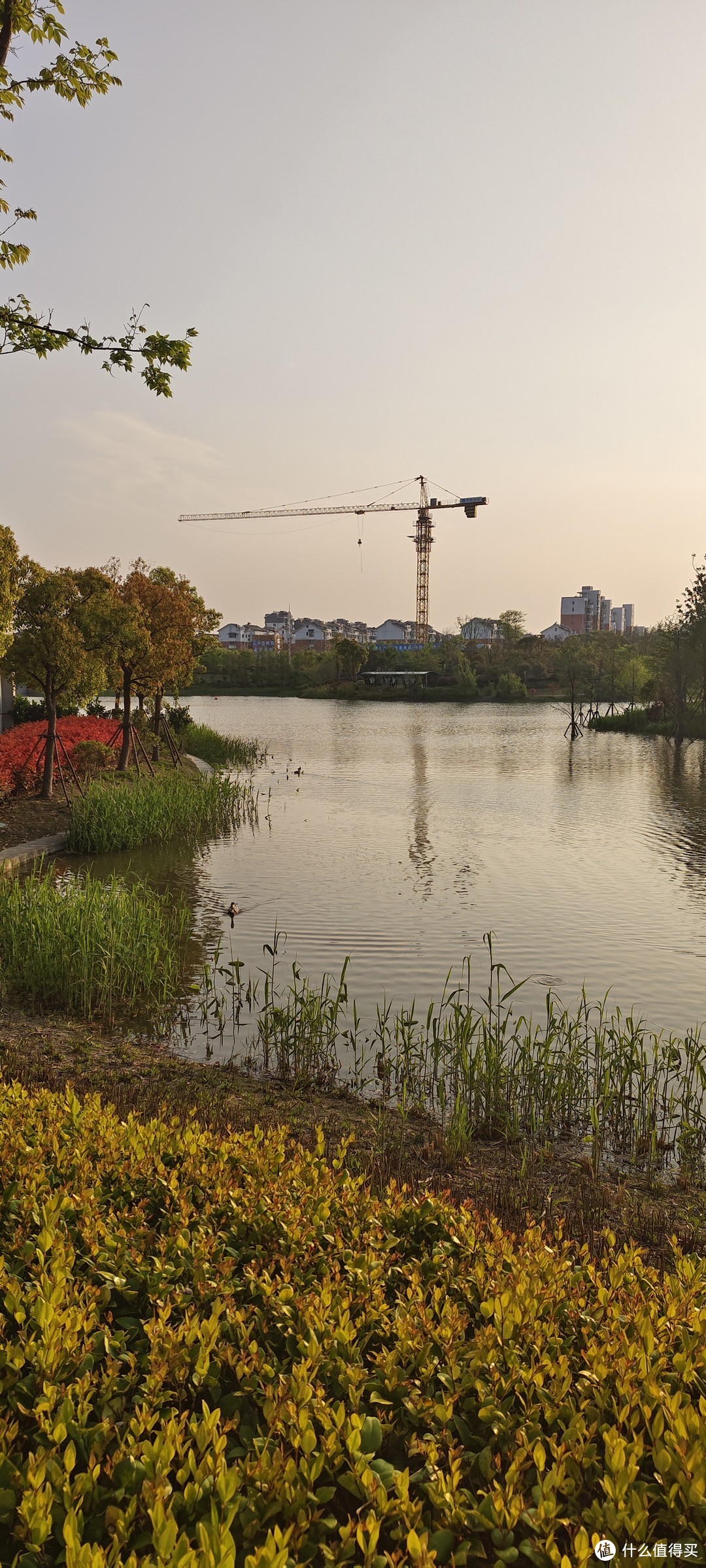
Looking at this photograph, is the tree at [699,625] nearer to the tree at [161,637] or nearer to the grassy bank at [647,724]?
the grassy bank at [647,724]

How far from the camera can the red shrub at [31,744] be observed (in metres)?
18.2

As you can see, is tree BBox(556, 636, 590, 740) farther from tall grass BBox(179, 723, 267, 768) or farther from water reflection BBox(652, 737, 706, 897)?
tall grass BBox(179, 723, 267, 768)

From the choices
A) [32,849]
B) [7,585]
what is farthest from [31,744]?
[7,585]

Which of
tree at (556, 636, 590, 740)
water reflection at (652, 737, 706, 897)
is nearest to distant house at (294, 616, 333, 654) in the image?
tree at (556, 636, 590, 740)

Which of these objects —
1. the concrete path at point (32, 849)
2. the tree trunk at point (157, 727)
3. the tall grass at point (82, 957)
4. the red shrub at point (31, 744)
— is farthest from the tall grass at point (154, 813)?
the tall grass at point (82, 957)

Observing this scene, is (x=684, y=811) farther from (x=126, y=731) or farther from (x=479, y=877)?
(x=126, y=731)

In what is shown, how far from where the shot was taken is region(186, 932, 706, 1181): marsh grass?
6.01 meters

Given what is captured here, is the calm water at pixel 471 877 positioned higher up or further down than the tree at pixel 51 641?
further down

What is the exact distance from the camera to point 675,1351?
279 cm

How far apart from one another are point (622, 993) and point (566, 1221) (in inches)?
193

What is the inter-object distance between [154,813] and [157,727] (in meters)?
13.4

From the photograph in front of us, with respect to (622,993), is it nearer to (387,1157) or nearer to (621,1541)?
(387,1157)

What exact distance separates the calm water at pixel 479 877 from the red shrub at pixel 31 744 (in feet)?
14.5

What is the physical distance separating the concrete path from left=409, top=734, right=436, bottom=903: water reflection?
544 centimetres
